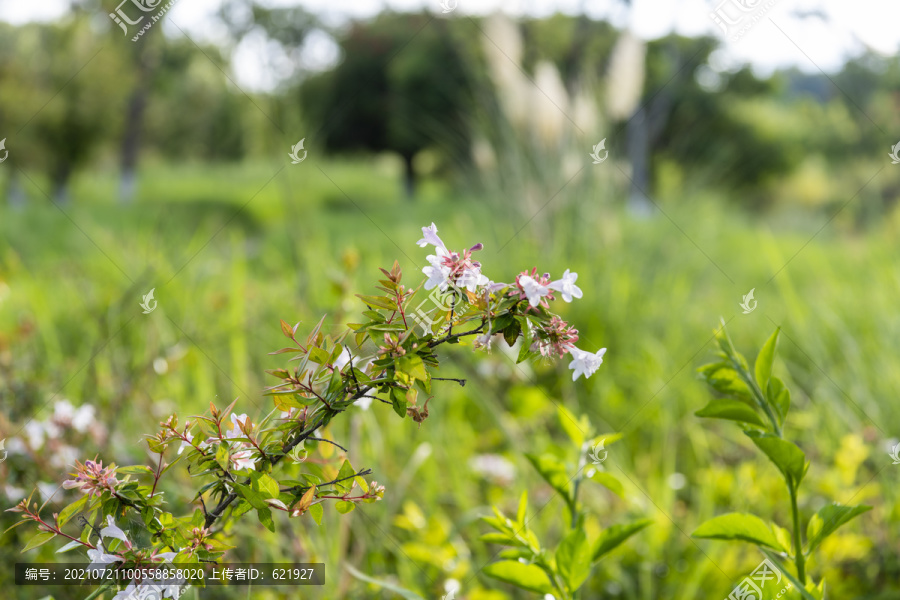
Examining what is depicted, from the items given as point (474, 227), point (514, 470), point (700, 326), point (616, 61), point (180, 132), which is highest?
point (180, 132)

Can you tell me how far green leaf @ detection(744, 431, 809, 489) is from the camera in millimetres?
516

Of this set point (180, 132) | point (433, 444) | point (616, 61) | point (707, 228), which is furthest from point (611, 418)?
point (180, 132)

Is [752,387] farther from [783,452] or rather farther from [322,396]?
[322,396]

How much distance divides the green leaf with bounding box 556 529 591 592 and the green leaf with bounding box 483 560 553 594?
21 millimetres

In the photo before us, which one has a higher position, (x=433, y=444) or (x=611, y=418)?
(x=611, y=418)

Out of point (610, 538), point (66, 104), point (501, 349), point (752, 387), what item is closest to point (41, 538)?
point (610, 538)

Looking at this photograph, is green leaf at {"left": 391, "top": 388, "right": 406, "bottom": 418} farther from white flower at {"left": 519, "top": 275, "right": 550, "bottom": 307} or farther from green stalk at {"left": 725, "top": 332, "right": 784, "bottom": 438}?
Result: green stalk at {"left": 725, "top": 332, "right": 784, "bottom": 438}

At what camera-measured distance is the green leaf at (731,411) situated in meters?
0.55

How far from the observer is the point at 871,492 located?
1.25m

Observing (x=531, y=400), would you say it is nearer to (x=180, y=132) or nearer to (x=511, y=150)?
(x=511, y=150)

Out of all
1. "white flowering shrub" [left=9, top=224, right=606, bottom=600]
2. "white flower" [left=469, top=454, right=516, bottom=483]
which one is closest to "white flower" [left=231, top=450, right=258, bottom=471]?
"white flowering shrub" [left=9, top=224, right=606, bottom=600]

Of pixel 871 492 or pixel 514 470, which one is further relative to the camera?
pixel 514 470

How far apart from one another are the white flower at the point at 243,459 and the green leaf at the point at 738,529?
0.38 metres

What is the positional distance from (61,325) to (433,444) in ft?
Result: 6.16
